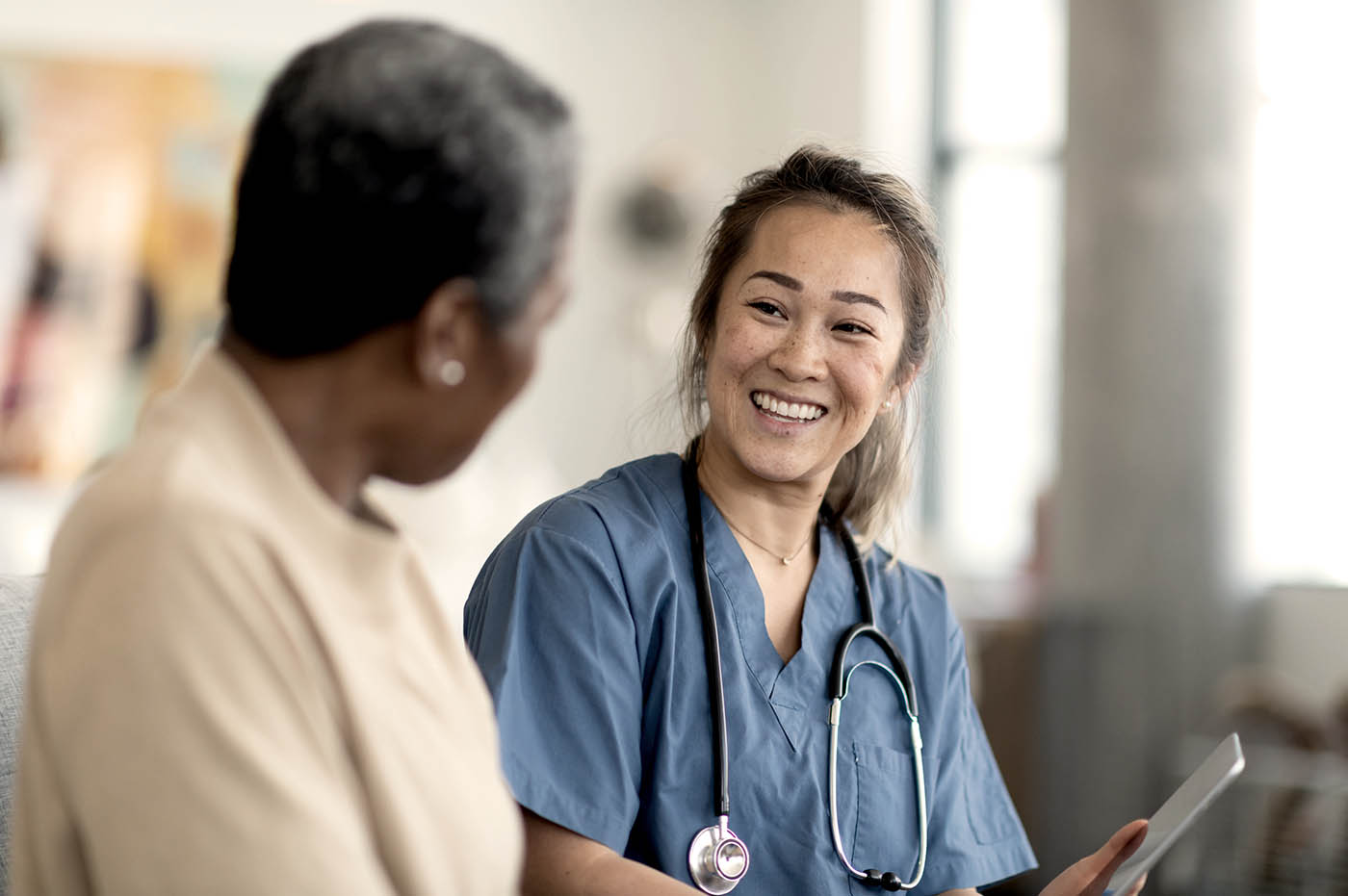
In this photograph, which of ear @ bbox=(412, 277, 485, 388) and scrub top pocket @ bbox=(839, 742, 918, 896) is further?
scrub top pocket @ bbox=(839, 742, 918, 896)

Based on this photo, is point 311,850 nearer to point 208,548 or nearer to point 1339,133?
point 208,548

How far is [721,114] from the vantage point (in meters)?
5.73

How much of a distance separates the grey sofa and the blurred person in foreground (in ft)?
1.35

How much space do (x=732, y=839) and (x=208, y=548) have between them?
0.74m

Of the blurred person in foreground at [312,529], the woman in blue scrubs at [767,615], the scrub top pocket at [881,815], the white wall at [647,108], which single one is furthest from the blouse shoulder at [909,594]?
the white wall at [647,108]

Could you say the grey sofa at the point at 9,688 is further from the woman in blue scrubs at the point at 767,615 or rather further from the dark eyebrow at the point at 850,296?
→ the dark eyebrow at the point at 850,296

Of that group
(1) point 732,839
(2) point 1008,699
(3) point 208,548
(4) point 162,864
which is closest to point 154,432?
(3) point 208,548

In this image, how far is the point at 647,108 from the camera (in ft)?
18.5

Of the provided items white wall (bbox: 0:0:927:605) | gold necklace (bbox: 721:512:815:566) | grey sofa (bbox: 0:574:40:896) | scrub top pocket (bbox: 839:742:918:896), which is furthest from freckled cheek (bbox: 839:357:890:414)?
white wall (bbox: 0:0:927:605)

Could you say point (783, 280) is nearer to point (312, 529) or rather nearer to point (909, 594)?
point (909, 594)

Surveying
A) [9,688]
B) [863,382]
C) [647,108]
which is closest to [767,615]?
[863,382]

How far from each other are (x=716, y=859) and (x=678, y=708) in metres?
0.14

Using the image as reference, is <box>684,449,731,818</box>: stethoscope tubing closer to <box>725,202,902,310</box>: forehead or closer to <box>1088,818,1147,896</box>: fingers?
<box>725,202,902,310</box>: forehead

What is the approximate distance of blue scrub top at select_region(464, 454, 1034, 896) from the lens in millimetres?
1284
